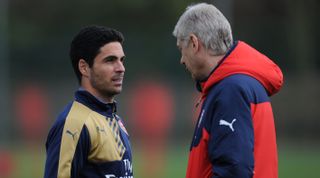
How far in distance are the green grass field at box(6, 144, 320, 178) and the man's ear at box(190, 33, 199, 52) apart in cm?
977

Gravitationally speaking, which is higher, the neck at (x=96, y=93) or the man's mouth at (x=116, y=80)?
the man's mouth at (x=116, y=80)

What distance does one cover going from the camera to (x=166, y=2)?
30094 millimetres

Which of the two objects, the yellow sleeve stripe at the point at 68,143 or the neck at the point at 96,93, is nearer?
the yellow sleeve stripe at the point at 68,143

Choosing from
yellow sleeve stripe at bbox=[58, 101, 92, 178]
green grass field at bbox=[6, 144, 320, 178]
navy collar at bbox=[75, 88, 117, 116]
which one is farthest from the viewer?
green grass field at bbox=[6, 144, 320, 178]

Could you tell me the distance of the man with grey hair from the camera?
4.15 meters

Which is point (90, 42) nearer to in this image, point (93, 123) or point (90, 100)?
point (90, 100)

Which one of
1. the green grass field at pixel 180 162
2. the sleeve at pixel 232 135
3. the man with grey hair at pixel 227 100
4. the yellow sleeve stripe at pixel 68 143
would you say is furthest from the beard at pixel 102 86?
the green grass field at pixel 180 162

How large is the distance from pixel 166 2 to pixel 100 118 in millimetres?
25535

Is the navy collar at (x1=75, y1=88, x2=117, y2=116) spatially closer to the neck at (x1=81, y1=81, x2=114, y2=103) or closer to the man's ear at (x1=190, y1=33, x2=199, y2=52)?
the neck at (x1=81, y1=81, x2=114, y2=103)

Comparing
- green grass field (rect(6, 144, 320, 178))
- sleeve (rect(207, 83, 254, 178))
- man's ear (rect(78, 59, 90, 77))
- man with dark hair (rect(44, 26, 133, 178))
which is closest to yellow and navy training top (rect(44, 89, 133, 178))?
man with dark hair (rect(44, 26, 133, 178))

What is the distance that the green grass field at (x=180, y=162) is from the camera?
14766 mm

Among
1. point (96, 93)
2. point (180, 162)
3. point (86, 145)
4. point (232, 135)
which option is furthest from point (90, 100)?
point (180, 162)

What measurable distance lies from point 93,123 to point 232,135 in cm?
91

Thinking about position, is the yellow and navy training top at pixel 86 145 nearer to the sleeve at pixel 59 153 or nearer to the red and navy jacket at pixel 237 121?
the sleeve at pixel 59 153
